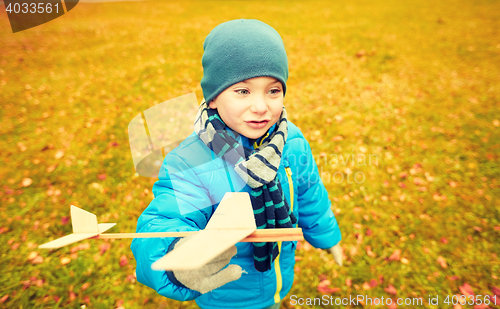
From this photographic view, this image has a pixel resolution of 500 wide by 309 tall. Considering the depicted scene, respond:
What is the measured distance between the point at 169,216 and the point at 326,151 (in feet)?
12.3

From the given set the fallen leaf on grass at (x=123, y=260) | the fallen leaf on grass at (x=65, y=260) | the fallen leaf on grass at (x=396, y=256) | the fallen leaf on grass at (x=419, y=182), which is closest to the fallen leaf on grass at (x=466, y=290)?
the fallen leaf on grass at (x=396, y=256)

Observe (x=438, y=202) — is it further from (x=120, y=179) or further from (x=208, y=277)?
(x=120, y=179)

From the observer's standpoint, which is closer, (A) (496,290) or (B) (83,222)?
(B) (83,222)

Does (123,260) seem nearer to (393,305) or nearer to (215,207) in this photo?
(215,207)

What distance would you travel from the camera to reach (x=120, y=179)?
4.00 m

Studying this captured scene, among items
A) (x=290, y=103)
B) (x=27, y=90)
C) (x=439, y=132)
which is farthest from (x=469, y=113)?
(x=27, y=90)

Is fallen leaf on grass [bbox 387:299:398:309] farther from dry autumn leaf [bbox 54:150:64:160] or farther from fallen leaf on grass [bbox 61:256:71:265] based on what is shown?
Result: dry autumn leaf [bbox 54:150:64:160]

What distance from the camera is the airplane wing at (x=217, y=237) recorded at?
2.33 ft

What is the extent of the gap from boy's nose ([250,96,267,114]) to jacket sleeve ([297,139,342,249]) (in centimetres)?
59

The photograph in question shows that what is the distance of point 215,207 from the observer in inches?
59.4

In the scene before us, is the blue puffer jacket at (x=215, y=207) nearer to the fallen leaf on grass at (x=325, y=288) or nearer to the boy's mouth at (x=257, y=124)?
the boy's mouth at (x=257, y=124)

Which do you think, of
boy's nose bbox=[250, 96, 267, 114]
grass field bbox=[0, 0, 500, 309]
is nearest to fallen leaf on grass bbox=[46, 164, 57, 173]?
grass field bbox=[0, 0, 500, 309]

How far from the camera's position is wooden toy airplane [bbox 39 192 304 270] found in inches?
28.7

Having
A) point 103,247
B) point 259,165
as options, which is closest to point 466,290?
point 259,165
